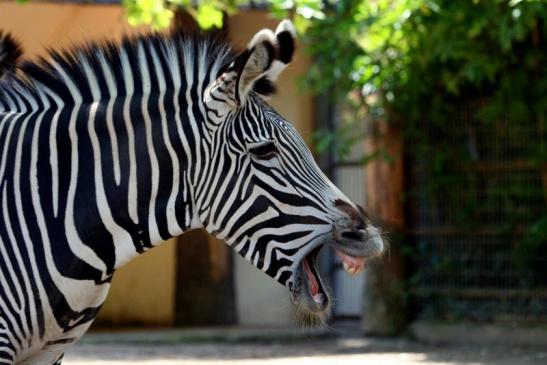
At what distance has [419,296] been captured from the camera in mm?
11398

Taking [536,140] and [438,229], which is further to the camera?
[438,229]

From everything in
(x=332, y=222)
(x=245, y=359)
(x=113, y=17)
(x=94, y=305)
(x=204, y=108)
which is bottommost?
(x=245, y=359)

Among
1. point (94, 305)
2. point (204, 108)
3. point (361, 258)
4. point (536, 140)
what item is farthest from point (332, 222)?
point (536, 140)

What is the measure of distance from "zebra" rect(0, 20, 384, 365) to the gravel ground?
17.2ft

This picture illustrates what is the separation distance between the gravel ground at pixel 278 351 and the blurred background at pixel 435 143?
9 centimetres

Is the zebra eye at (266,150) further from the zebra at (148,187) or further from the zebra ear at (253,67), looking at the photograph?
the zebra ear at (253,67)

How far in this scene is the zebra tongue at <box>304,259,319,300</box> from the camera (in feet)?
12.2

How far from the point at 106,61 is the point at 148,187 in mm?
553

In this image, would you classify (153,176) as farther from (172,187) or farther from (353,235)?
(353,235)

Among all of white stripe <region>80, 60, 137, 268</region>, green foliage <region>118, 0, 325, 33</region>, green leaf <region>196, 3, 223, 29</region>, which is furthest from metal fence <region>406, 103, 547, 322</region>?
white stripe <region>80, 60, 137, 268</region>

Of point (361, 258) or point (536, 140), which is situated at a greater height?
point (536, 140)

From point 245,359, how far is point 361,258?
6138mm

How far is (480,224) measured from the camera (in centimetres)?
1097

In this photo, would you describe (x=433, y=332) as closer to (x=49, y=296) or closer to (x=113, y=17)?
(x=113, y=17)
